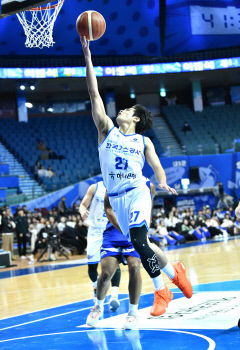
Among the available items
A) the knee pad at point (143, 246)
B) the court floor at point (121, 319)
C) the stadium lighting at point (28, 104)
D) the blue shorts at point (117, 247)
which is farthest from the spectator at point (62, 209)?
the knee pad at point (143, 246)

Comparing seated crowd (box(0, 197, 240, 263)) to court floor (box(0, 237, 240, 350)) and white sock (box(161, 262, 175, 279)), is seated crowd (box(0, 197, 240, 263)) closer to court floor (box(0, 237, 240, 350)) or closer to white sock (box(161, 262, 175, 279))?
court floor (box(0, 237, 240, 350))

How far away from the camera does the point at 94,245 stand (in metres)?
7.51

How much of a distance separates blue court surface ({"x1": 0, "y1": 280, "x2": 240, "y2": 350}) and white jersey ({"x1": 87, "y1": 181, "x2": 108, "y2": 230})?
3.65 feet

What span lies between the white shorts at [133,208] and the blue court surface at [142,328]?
1013 millimetres

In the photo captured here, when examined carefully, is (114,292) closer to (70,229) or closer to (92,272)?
(92,272)

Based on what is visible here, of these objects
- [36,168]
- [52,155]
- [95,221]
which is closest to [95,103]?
[95,221]

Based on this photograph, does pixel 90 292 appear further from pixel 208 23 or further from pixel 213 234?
pixel 208 23

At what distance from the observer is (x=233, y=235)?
24.1m

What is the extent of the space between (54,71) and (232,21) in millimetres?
9918

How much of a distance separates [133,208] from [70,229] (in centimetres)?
1386

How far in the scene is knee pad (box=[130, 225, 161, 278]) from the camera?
509 centimetres

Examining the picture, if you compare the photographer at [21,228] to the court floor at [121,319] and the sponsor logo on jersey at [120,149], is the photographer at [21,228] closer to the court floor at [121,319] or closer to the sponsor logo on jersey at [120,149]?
the court floor at [121,319]

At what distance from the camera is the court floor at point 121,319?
15.7ft

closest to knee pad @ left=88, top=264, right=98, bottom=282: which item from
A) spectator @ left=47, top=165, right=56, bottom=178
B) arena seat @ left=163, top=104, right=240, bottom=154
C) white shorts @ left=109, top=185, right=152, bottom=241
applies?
white shorts @ left=109, top=185, right=152, bottom=241
